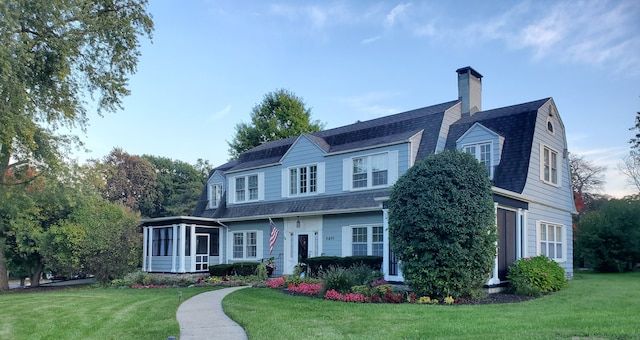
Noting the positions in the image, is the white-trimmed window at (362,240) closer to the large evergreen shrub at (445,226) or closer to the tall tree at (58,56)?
the large evergreen shrub at (445,226)

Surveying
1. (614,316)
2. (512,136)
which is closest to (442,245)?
(614,316)

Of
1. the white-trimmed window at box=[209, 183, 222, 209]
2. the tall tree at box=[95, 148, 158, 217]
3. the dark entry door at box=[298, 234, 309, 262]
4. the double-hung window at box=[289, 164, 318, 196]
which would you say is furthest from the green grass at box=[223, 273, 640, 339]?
the tall tree at box=[95, 148, 158, 217]

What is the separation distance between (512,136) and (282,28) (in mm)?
8884

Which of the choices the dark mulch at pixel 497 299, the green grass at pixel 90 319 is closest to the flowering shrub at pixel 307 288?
the green grass at pixel 90 319

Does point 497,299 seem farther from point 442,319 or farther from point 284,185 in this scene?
point 284,185

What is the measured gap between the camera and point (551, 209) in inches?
A: 765

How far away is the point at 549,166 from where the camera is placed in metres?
19.3

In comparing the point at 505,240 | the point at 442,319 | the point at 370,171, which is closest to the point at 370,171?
the point at 370,171

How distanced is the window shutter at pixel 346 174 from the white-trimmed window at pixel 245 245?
538cm

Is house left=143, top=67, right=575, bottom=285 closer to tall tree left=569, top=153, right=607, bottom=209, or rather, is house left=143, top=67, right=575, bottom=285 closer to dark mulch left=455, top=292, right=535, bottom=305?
dark mulch left=455, top=292, right=535, bottom=305

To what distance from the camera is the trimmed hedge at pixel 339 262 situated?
17.2 metres

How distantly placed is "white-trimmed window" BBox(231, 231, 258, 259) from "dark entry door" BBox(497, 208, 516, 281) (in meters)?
11.6

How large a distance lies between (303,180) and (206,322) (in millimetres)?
12595

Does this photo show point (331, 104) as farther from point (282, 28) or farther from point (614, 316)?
point (614, 316)
